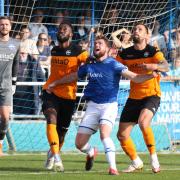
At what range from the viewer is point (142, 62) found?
12703 mm

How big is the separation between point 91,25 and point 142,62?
662 cm

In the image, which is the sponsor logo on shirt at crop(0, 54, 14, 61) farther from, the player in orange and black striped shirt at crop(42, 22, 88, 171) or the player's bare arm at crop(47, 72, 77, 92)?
the player's bare arm at crop(47, 72, 77, 92)

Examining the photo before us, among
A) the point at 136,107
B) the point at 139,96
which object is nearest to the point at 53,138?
the point at 136,107

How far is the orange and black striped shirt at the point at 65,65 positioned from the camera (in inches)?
511

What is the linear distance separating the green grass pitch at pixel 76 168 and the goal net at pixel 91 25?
121cm

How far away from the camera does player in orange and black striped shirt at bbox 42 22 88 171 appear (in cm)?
1282

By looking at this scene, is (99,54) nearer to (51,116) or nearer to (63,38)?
(63,38)

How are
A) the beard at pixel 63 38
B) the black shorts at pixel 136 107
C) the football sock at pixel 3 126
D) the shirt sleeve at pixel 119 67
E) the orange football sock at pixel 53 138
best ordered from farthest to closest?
the football sock at pixel 3 126 → the beard at pixel 63 38 → the black shorts at pixel 136 107 → the orange football sock at pixel 53 138 → the shirt sleeve at pixel 119 67

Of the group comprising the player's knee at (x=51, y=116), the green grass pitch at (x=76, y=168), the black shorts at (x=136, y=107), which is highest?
the black shorts at (x=136, y=107)

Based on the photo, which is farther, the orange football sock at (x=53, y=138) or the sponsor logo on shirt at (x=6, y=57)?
the sponsor logo on shirt at (x=6, y=57)

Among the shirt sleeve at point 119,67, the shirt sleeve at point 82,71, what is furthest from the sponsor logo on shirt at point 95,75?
the shirt sleeve at point 119,67

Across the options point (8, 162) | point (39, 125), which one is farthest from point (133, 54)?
point (39, 125)

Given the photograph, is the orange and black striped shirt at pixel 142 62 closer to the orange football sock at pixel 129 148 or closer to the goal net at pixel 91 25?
the orange football sock at pixel 129 148

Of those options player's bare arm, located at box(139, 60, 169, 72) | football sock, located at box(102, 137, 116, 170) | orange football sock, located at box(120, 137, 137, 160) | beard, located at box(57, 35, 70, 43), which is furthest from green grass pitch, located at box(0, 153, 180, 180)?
beard, located at box(57, 35, 70, 43)
